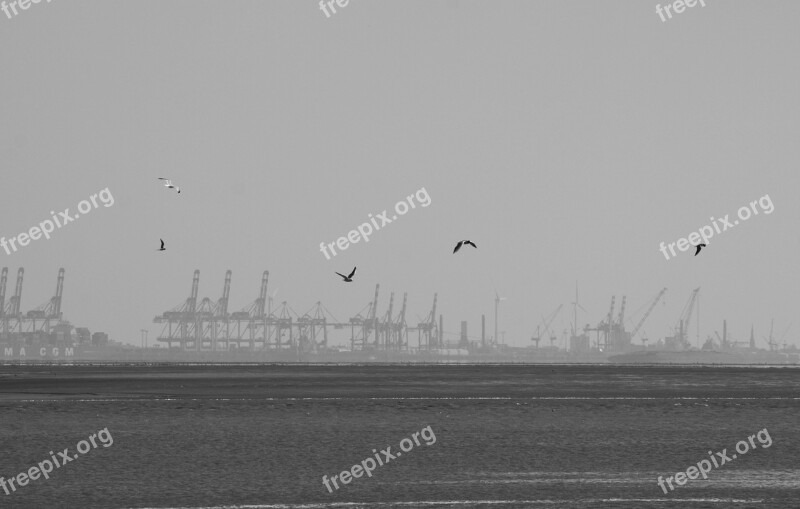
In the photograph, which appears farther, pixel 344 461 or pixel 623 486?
pixel 344 461

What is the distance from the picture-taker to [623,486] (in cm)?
1852

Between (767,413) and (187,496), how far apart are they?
23576 mm

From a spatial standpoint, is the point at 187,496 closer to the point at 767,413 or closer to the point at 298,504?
the point at 298,504

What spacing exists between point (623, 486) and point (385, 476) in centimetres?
437

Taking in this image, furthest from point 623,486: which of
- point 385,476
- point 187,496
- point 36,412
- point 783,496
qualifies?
point 36,412

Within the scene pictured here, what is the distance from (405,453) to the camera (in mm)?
23203

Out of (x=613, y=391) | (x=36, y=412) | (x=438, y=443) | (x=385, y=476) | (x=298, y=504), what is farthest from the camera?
(x=613, y=391)

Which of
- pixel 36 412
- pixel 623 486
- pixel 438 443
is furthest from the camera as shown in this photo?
pixel 36 412

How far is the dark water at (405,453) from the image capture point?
17422 millimetres

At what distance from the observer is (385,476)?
19.9m

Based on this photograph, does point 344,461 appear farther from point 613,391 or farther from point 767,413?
point 613,391

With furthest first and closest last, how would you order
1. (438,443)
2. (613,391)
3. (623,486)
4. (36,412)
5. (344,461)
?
(613,391) < (36,412) < (438,443) < (344,461) < (623,486)

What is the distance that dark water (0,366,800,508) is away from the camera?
17.4 meters

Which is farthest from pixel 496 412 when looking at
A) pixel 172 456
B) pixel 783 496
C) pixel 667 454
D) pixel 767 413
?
pixel 783 496
